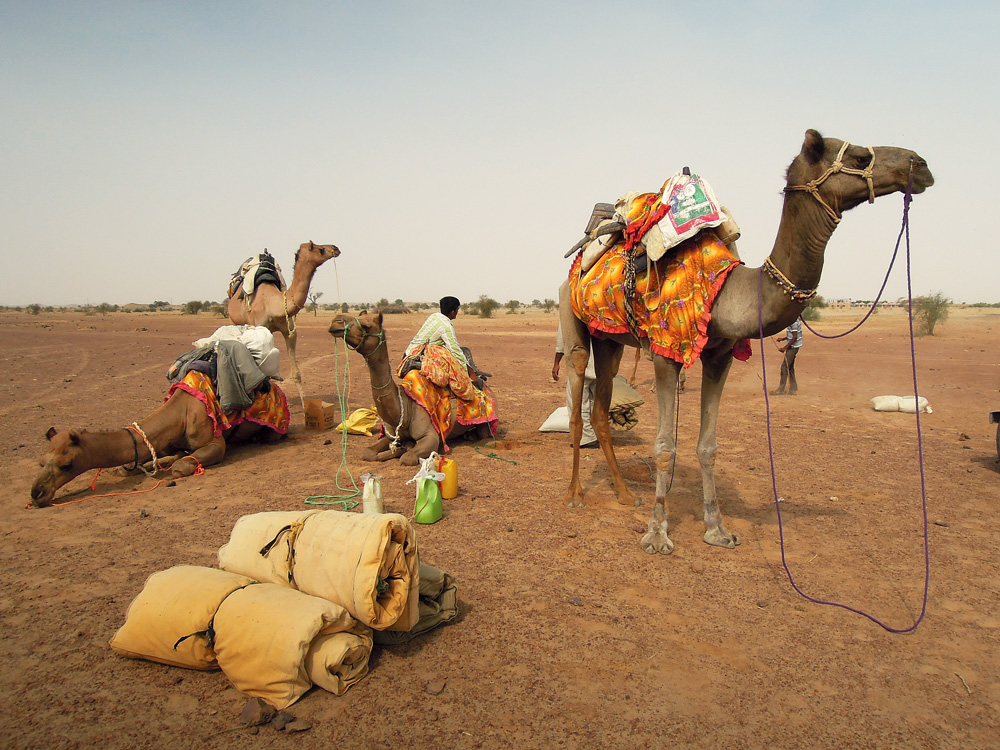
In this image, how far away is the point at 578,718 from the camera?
278cm

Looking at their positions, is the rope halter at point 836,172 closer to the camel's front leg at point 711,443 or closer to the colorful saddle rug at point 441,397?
the camel's front leg at point 711,443

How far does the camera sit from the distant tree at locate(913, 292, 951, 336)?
26.6 m

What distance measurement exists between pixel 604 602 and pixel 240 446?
5.97 m

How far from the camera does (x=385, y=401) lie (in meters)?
6.91

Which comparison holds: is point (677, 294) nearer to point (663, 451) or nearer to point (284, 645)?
point (663, 451)

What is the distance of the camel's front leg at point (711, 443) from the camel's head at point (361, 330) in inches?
137

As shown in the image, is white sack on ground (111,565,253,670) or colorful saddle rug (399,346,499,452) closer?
white sack on ground (111,565,253,670)

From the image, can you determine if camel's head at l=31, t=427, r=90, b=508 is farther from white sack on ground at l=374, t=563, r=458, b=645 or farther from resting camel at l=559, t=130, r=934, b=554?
resting camel at l=559, t=130, r=934, b=554

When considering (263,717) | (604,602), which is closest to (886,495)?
(604,602)

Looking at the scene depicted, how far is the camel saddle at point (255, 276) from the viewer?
1030cm

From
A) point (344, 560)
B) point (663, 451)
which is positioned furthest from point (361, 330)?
point (344, 560)

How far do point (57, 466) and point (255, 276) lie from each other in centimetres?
551

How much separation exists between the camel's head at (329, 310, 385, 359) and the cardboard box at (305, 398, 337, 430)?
2846 millimetres

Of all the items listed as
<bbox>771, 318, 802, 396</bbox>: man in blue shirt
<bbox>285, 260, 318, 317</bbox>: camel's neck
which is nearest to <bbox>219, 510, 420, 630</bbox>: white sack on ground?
<bbox>285, 260, 318, 317</bbox>: camel's neck
